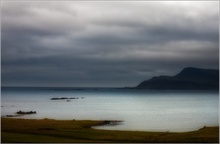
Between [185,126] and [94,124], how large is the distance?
11695 millimetres

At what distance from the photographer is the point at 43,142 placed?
20.6m

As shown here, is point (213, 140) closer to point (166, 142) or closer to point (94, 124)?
point (166, 142)

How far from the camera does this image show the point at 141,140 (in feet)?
76.8

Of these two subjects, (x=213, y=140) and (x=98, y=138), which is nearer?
(x=213, y=140)

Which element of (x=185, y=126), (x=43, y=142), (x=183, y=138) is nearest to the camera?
(x=43, y=142)

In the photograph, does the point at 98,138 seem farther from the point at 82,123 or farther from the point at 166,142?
the point at 82,123

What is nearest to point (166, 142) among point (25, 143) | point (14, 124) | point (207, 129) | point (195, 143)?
point (195, 143)

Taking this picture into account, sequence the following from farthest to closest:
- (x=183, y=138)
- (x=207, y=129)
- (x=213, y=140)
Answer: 1. (x=207, y=129)
2. (x=183, y=138)
3. (x=213, y=140)

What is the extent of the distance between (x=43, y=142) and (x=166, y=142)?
26.9ft

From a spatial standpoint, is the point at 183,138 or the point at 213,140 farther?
the point at 183,138

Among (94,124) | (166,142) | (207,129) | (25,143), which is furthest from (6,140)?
(94,124)

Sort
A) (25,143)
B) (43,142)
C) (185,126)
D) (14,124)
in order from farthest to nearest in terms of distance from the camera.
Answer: (185,126), (14,124), (43,142), (25,143)

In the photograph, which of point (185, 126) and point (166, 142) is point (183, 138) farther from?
point (185, 126)

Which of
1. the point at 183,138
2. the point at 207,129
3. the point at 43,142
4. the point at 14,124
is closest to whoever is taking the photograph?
the point at 43,142
